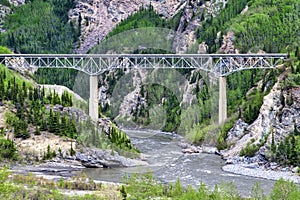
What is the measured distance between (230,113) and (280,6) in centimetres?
4027

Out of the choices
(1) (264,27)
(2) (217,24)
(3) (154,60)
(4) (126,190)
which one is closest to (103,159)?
(3) (154,60)

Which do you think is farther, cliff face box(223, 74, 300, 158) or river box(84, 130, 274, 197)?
cliff face box(223, 74, 300, 158)

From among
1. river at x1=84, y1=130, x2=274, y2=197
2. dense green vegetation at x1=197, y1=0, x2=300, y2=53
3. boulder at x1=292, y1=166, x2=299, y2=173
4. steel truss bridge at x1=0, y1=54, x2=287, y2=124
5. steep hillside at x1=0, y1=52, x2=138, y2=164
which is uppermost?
dense green vegetation at x1=197, y1=0, x2=300, y2=53

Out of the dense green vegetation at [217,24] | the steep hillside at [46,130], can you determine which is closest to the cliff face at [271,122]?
the steep hillside at [46,130]

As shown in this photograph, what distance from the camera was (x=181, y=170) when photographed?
107250mm

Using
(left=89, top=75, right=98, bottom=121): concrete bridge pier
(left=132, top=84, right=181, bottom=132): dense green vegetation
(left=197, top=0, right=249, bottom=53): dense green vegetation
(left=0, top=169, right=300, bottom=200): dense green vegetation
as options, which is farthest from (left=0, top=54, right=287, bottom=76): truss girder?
(left=0, top=169, right=300, bottom=200): dense green vegetation

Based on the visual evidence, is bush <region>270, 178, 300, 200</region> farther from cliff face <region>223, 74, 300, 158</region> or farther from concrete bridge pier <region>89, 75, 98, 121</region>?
concrete bridge pier <region>89, 75, 98, 121</region>

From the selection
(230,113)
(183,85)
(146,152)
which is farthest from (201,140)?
(183,85)

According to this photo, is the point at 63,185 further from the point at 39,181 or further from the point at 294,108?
the point at 294,108

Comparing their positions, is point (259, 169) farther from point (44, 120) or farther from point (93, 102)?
point (93, 102)

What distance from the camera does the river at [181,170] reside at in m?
95.9

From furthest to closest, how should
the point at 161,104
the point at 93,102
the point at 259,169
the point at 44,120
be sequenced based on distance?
the point at 161,104 → the point at 93,102 → the point at 44,120 → the point at 259,169

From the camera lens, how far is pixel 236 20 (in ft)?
568

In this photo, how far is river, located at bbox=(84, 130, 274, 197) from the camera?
95.9 metres
